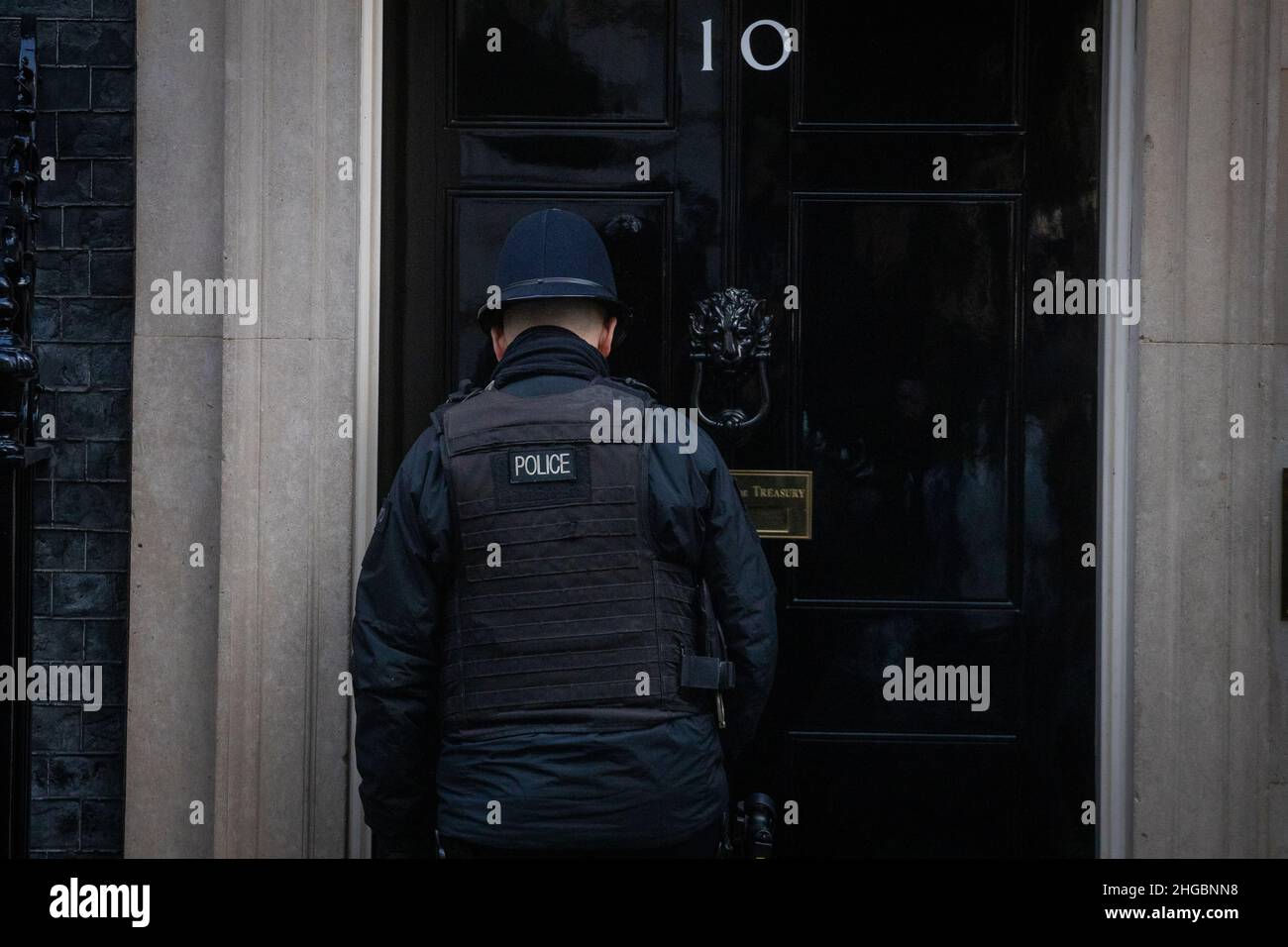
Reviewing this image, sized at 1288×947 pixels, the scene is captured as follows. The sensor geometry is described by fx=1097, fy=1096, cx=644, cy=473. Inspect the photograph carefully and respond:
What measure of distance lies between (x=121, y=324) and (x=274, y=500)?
2.44 feet

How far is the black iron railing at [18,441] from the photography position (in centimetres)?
297

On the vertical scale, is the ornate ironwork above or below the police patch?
above

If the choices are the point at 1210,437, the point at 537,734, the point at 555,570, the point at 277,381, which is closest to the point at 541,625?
the point at 555,570

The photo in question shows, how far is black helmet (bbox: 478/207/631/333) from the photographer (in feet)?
8.49

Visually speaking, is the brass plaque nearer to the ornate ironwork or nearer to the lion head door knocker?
the lion head door knocker

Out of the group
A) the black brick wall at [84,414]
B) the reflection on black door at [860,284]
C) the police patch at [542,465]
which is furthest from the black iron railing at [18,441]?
the police patch at [542,465]

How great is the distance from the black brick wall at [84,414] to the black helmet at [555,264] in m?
1.43

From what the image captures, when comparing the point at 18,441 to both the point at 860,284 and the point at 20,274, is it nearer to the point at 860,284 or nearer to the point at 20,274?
the point at 20,274

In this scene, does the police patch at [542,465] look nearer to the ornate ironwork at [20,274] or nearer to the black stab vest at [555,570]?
the black stab vest at [555,570]

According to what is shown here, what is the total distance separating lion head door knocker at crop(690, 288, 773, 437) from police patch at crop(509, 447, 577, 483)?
1.00 meters

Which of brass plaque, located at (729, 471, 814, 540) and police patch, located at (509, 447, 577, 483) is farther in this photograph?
brass plaque, located at (729, 471, 814, 540)

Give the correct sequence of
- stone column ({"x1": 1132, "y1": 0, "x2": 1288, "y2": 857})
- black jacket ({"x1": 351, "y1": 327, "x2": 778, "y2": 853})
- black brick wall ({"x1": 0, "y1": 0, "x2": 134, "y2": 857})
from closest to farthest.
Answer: black jacket ({"x1": 351, "y1": 327, "x2": 778, "y2": 853}) < stone column ({"x1": 1132, "y1": 0, "x2": 1288, "y2": 857}) < black brick wall ({"x1": 0, "y1": 0, "x2": 134, "y2": 857})

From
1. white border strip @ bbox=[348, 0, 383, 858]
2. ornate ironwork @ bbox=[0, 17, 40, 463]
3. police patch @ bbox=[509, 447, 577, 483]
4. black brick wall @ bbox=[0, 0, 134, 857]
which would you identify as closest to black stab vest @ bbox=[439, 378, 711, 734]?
police patch @ bbox=[509, 447, 577, 483]

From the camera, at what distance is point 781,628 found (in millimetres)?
3463
